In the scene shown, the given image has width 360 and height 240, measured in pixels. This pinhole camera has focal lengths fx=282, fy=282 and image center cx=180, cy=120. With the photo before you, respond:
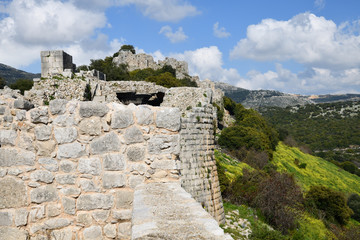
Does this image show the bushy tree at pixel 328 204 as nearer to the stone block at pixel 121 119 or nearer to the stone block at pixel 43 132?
the stone block at pixel 121 119

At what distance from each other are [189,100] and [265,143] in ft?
74.3

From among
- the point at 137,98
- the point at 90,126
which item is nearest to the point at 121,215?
the point at 90,126

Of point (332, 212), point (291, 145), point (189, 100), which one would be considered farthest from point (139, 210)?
point (291, 145)

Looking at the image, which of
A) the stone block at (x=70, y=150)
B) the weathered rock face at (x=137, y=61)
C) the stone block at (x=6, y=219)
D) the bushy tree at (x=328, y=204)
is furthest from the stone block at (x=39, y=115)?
the weathered rock face at (x=137, y=61)

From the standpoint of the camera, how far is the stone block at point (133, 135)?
9.77ft

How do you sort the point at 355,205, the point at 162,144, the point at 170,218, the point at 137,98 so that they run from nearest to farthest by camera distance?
1. the point at 170,218
2. the point at 162,144
3. the point at 137,98
4. the point at 355,205

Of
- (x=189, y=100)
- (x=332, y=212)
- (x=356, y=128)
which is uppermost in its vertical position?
(x=189, y=100)

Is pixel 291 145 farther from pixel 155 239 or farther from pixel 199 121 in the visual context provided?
pixel 155 239

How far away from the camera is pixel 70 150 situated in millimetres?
2914

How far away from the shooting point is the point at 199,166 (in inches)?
399

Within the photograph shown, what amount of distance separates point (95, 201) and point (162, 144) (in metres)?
0.90

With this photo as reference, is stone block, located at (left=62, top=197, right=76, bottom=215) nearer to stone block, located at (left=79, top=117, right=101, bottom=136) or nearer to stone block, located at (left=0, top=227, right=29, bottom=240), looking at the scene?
stone block, located at (left=0, top=227, right=29, bottom=240)

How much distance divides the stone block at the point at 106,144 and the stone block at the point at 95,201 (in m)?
0.46

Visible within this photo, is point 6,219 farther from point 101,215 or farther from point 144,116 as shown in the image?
point 144,116
